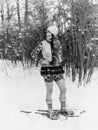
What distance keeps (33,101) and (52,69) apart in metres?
1.43

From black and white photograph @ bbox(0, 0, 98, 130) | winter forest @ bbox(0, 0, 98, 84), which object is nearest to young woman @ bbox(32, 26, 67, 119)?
black and white photograph @ bbox(0, 0, 98, 130)

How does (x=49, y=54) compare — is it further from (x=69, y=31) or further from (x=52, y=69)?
(x=69, y=31)

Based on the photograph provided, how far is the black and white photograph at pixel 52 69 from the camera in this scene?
5.29 meters

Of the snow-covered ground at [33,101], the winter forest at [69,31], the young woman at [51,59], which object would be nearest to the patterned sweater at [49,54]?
the young woman at [51,59]

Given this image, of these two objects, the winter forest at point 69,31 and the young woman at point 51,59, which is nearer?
the young woman at point 51,59

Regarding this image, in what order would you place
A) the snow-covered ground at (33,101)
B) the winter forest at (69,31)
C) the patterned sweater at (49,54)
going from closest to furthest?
the snow-covered ground at (33,101), the patterned sweater at (49,54), the winter forest at (69,31)

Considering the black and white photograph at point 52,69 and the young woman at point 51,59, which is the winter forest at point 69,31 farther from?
the young woman at point 51,59

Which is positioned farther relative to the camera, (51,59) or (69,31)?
(69,31)

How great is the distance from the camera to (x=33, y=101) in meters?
6.44

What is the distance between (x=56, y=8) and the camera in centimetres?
847

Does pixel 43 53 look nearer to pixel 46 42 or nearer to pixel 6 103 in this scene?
pixel 46 42

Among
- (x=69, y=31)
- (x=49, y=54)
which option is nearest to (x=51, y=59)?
(x=49, y=54)

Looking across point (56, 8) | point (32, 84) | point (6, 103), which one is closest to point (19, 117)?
point (6, 103)

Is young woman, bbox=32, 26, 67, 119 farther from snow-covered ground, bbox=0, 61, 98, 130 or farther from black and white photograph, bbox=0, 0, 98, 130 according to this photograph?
snow-covered ground, bbox=0, 61, 98, 130
